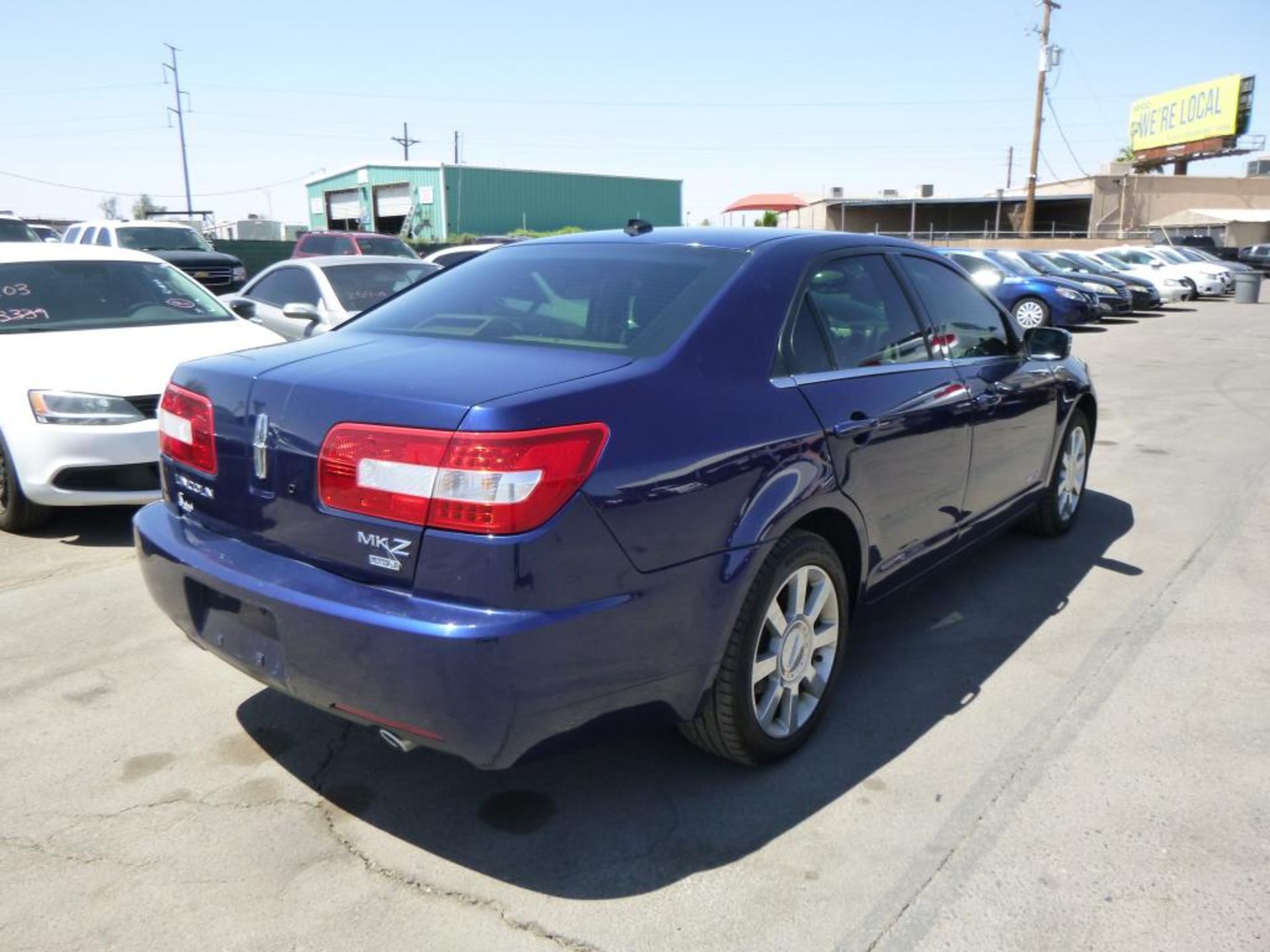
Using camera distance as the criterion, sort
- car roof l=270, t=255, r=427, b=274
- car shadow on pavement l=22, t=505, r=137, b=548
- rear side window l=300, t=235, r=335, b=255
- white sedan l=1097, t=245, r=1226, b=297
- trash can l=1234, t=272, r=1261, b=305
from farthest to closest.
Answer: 1. white sedan l=1097, t=245, r=1226, b=297
2. trash can l=1234, t=272, r=1261, b=305
3. rear side window l=300, t=235, r=335, b=255
4. car roof l=270, t=255, r=427, b=274
5. car shadow on pavement l=22, t=505, r=137, b=548

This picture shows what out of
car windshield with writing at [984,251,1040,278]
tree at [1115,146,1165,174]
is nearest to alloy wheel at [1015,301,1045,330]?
car windshield with writing at [984,251,1040,278]

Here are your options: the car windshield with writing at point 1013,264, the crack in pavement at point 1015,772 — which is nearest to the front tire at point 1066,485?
the crack in pavement at point 1015,772

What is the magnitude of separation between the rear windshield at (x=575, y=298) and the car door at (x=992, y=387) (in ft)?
3.90

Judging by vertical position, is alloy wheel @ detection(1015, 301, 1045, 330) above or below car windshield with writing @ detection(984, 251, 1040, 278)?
below

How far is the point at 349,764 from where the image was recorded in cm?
306

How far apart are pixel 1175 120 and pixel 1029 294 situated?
56.5m

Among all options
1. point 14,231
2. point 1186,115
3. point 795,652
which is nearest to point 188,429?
point 795,652

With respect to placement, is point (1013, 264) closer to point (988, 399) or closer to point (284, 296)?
point (284, 296)

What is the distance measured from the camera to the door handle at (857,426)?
10.1 ft

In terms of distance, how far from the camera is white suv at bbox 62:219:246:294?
1775 centimetres

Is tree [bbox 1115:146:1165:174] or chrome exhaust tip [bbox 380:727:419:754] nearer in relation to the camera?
chrome exhaust tip [bbox 380:727:419:754]

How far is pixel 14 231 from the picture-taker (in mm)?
17062

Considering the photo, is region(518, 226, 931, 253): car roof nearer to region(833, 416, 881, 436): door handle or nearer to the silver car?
region(833, 416, 881, 436): door handle

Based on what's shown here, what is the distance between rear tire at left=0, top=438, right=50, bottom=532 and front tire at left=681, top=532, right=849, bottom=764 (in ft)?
13.7
